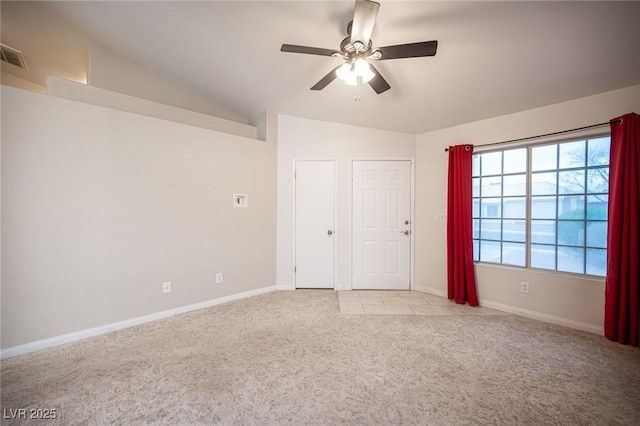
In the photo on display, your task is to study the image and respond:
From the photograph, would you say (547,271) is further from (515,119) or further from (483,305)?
(515,119)

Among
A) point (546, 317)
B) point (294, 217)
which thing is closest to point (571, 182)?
point (546, 317)

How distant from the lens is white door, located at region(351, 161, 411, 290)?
4.01 metres

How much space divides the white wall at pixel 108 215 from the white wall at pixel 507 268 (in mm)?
2741

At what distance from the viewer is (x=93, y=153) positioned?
2504mm

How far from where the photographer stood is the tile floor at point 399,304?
315cm

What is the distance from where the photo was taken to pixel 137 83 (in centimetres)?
336

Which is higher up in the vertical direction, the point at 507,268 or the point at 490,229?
the point at 490,229

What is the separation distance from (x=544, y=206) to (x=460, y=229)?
93 centimetres

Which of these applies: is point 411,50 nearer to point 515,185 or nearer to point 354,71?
point 354,71

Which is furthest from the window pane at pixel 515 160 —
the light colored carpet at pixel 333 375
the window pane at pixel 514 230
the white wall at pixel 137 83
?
the white wall at pixel 137 83

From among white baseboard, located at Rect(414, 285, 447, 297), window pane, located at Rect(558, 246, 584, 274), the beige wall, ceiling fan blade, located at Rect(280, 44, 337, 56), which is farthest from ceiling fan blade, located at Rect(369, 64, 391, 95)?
the beige wall

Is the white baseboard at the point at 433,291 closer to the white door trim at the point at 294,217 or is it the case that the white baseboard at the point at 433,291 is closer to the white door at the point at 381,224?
the white door at the point at 381,224

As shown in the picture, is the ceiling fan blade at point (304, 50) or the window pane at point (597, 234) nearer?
the ceiling fan blade at point (304, 50)

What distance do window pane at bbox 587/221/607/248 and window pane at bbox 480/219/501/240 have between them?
83 cm
